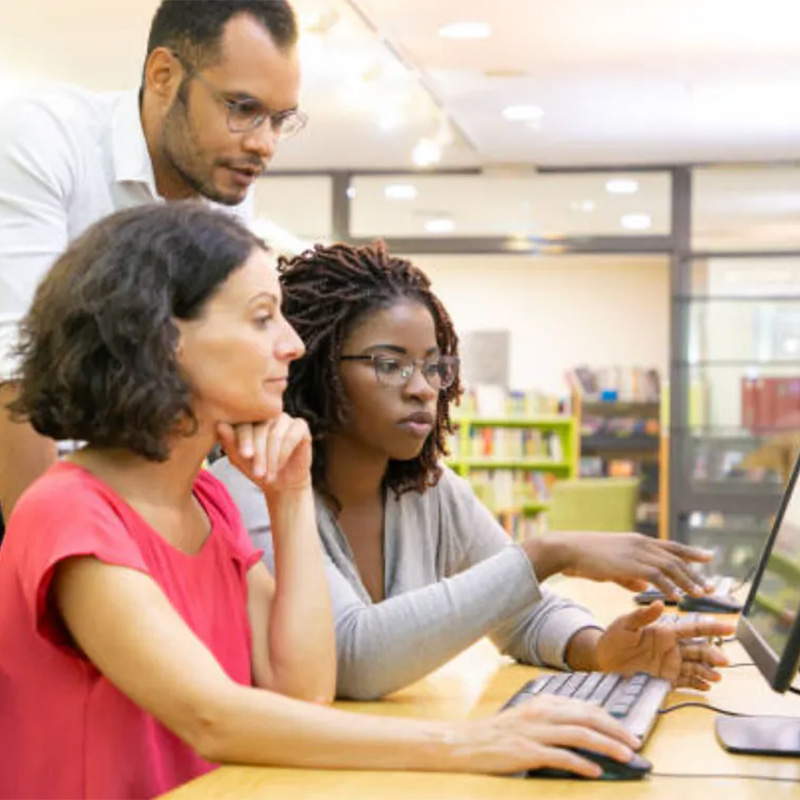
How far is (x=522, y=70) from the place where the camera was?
721 cm

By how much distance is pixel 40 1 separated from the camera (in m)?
6.10

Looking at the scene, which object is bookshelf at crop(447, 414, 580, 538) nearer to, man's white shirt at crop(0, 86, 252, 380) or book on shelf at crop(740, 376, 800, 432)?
book on shelf at crop(740, 376, 800, 432)

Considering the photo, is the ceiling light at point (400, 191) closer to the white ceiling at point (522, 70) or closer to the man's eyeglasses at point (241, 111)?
the white ceiling at point (522, 70)

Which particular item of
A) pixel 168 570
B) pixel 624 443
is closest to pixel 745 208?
pixel 624 443

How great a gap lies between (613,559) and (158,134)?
0.95 m

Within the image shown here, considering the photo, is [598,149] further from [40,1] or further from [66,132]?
[66,132]

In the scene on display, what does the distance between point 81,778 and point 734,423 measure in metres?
7.77

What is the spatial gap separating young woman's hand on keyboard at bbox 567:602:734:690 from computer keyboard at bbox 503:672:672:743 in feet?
0.11

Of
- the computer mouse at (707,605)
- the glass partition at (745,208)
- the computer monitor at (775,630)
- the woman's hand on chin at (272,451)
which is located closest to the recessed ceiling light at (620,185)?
the glass partition at (745,208)

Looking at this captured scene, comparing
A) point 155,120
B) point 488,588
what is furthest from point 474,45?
point 488,588

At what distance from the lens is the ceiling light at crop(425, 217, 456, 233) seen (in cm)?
970

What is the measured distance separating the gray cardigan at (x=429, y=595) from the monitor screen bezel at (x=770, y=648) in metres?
0.24

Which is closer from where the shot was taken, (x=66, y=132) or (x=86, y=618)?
(x=86, y=618)

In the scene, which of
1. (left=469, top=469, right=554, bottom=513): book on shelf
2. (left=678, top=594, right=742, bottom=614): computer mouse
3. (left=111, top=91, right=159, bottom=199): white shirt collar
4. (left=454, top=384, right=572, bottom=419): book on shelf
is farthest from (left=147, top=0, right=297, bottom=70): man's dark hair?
(left=454, top=384, right=572, bottom=419): book on shelf
